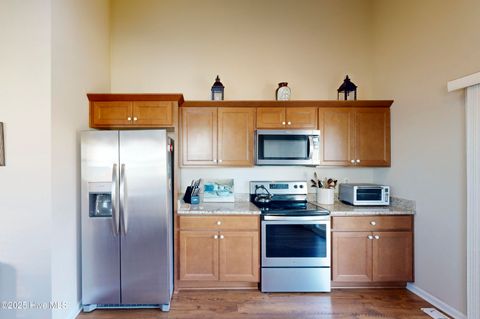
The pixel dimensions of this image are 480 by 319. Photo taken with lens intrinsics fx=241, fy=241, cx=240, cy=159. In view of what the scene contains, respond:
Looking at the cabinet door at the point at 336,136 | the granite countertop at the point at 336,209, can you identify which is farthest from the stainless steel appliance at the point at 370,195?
the cabinet door at the point at 336,136

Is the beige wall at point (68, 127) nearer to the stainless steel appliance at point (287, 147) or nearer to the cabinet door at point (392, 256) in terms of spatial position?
the stainless steel appliance at point (287, 147)

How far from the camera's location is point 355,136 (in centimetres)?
305

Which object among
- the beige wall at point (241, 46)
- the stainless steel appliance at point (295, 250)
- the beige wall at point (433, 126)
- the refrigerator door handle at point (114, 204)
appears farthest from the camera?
the beige wall at point (241, 46)

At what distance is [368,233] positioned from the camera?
8.78 feet

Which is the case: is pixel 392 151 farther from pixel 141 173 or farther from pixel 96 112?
pixel 96 112

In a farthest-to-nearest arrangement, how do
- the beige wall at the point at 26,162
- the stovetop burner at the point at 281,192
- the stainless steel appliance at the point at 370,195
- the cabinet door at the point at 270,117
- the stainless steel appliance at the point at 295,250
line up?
the stovetop burner at the point at 281,192 < the cabinet door at the point at 270,117 < the stainless steel appliance at the point at 370,195 < the stainless steel appliance at the point at 295,250 < the beige wall at the point at 26,162

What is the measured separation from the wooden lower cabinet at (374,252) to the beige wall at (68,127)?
104 inches

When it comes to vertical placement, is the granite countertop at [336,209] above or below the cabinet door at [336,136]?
below

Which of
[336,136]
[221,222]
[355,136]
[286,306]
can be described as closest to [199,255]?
[221,222]

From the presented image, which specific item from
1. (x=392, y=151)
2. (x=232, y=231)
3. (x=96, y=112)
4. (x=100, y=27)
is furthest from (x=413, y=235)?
(x=100, y=27)

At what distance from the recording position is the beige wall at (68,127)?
79.2 inches

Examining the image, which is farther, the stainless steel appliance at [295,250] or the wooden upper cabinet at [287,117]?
the wooden upper cabinet at [287,117]

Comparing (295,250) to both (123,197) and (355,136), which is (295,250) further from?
(123,197)

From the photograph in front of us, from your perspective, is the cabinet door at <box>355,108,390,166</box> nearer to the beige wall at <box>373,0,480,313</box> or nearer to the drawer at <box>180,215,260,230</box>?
the beige wall at <box>373,0,480,313</box>
